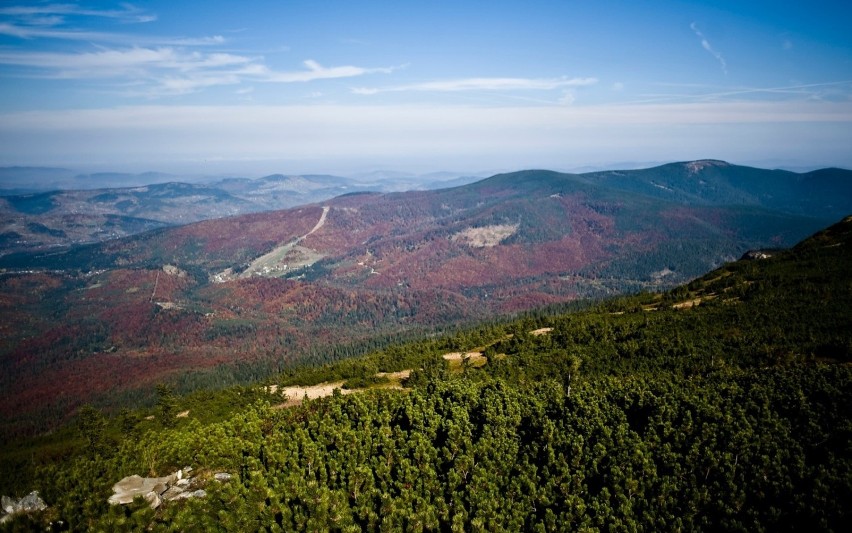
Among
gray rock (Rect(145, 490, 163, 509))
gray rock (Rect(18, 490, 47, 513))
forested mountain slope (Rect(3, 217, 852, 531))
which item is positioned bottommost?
forested mountain slope (Rect(3, 217, 852, 531))

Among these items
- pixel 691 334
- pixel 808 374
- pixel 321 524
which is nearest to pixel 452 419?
pixel 321 524

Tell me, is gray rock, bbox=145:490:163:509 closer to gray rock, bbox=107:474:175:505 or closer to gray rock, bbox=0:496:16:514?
gray rock, bbox=107:474:175:505

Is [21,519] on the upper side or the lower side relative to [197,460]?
upper

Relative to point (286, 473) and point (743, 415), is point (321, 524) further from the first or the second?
point (743, 415)

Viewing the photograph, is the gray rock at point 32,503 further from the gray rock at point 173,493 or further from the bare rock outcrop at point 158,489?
the gray rock at point 173,493

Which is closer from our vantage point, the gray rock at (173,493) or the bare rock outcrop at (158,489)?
the bare rock outcrop at (158,489)

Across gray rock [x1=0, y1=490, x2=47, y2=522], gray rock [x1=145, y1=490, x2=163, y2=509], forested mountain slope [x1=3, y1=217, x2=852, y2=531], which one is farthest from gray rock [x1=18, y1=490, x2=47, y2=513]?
gray rock [x1=145, y1=490, x2=163, y2=509]

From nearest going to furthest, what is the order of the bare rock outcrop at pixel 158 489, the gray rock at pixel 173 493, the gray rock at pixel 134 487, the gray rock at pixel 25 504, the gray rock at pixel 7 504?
the gray rock at pixel 25 504
the gray rock at pixel 7 504
the gray rock at pixel 134 487
the bare rock outcrop at pixel 158 489
the gray rock at pixel 173 493

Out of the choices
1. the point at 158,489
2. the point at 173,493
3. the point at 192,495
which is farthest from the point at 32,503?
the point at 192,495

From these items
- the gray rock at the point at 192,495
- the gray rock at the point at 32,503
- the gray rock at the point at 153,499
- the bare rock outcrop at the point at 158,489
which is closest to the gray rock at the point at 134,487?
the bare rock outcrop at the point at 158,489

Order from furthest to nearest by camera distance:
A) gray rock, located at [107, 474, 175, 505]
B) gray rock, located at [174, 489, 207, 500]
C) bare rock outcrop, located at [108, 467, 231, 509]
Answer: gray rock, located at [174, 489, 207, 500] < bare rock outcrop, located at [108, 467, 231, 509] < gray rock, located at [107, 474, 175, 505]

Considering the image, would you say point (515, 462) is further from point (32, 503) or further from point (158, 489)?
point (32, 503)
